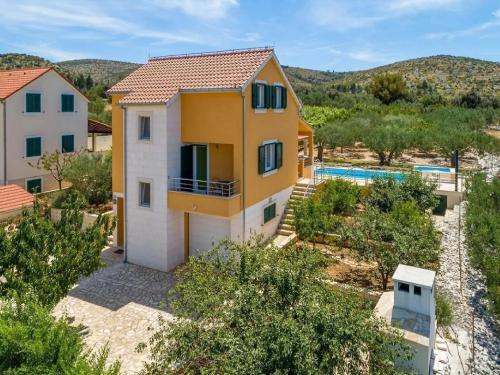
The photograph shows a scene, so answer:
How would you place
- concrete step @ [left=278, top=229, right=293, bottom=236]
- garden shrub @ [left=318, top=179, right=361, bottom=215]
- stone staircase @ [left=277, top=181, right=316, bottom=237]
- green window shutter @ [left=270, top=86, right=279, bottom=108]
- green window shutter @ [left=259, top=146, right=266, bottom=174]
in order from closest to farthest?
1. green window shutter @ [left=259, top=146, right=266, bottom=174]
2. green window shutter @ [left=270, top=86, right=279, bottom=108]
3. concrete step @ [left=278, top=229, right=293, bottom=236]
4. stone staircase @ [left=277, top=181, right=316, bottom=237]
5. garden shrub @ [left=318, top=179, right=361, bottom=215]

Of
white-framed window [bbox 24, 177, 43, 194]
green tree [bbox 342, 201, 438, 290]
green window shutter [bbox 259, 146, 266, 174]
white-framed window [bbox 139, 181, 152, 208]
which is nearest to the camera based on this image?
green tree [bbox 342, 201, 438, 290]

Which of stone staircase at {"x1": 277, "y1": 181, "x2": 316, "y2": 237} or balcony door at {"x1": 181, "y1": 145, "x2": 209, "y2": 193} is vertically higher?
balcony door at {"x1": 181, "y1": 145, "x2": 209, "y2": 193}

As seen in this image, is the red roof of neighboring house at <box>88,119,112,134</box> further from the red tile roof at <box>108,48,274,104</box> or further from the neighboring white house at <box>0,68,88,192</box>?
the red tile roof at <box>108,48,274,104</box>

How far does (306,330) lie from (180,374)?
12.8 ft

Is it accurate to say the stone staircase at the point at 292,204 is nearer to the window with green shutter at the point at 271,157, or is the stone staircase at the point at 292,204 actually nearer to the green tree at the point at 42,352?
the window with green shutter at the point at 271,157

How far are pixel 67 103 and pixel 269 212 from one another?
77.4 ft

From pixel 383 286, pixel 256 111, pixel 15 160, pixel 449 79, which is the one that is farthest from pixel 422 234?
pixel 449 79

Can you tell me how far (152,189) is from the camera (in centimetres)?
2127

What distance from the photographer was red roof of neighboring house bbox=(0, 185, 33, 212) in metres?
24.7

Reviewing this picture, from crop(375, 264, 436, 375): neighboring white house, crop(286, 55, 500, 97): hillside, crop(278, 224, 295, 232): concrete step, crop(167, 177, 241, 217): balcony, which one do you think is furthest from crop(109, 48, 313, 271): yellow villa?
crop(286, 55, 500, 97): hillside

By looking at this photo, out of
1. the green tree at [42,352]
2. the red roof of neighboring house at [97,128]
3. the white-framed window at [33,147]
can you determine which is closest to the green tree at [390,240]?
the green tree at [42,352]

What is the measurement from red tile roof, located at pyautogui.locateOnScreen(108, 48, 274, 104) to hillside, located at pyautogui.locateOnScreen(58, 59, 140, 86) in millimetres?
112019

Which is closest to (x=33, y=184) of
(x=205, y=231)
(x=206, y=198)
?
(x=205, y=231)

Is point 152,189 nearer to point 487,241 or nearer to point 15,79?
point 487,241
